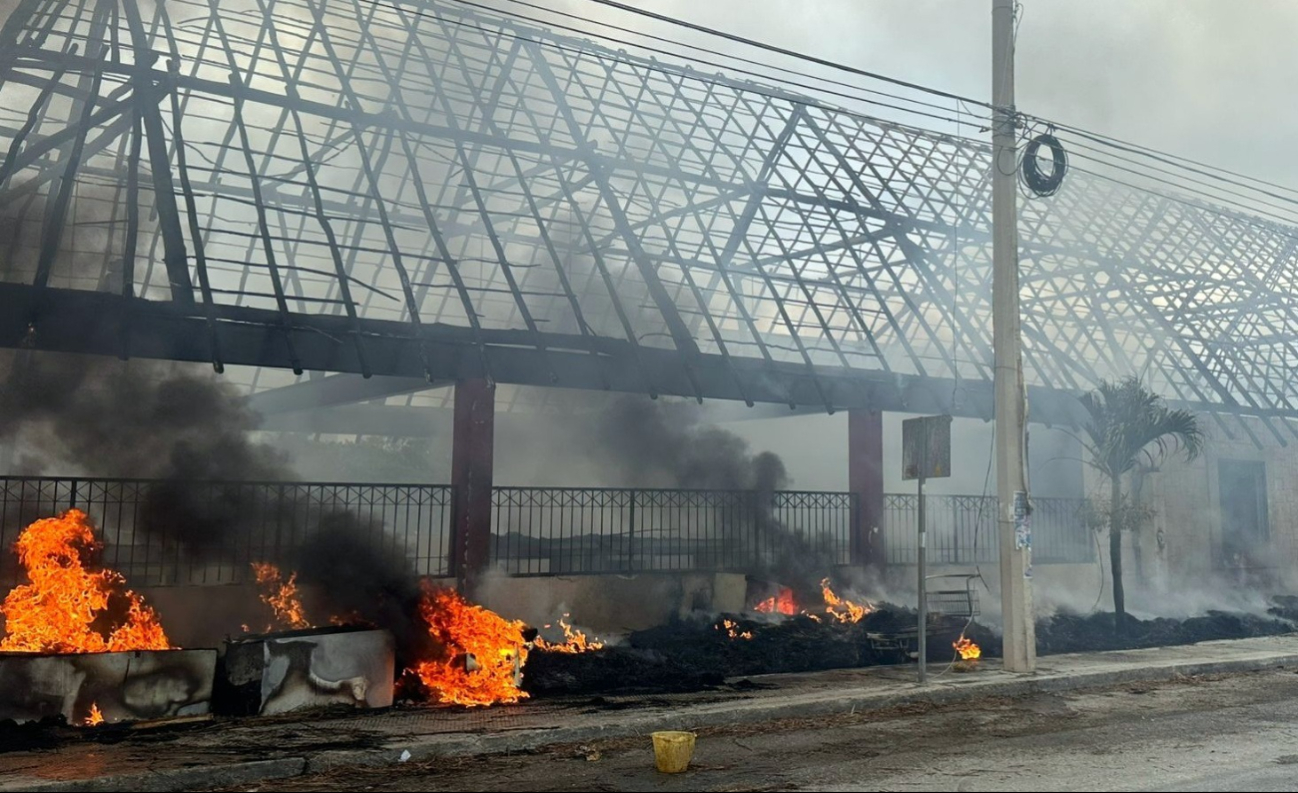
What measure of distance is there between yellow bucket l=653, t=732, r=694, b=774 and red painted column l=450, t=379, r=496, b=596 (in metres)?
5.85

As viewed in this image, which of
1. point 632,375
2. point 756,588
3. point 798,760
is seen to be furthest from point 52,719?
point 756,588

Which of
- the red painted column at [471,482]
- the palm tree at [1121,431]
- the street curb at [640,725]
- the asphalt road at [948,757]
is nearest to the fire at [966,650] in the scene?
the street curb at [640,725]

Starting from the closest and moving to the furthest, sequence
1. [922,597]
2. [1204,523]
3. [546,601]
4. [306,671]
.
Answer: [306,671], [922,597], [546,601], [1204,523]

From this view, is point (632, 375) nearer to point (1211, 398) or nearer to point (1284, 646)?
point (1284, 646)

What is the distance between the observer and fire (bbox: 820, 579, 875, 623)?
15719mm

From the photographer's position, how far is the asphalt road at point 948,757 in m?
7.05

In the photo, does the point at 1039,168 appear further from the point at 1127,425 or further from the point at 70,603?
the point at 70,603

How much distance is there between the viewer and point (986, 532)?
20.5 m

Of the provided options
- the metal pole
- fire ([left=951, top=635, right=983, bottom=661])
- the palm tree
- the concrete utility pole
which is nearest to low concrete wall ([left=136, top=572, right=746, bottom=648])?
fire ([left=951, top=635, right=983, bottom=661])

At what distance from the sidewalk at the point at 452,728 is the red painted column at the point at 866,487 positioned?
165 inches

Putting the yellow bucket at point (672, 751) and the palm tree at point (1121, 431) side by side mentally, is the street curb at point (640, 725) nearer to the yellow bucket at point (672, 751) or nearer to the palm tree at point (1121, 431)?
the yellow bucket at point (672, 751)

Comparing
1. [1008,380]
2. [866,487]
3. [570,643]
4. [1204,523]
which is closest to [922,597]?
[1008,380]

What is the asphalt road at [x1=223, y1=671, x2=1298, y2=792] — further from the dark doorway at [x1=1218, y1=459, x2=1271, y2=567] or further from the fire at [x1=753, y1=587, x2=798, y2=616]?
the dark doorway at [x1=1218, y1=459, x2=1271, y2=567]

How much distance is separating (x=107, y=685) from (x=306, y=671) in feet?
5.25
